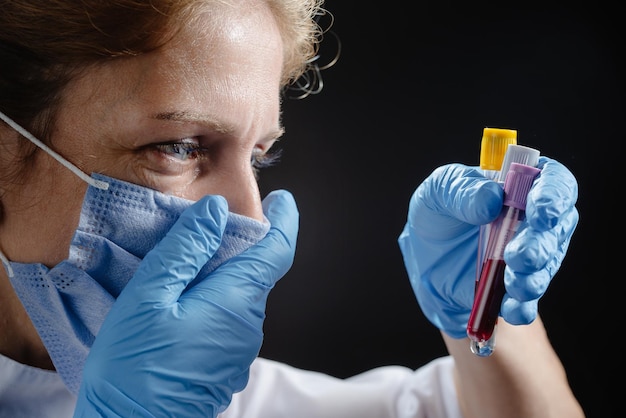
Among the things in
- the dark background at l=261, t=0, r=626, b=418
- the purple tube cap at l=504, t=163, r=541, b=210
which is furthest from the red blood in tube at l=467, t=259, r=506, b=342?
the dark background at l=261, t=0, r=626, b=418

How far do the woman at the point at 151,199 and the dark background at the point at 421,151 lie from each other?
0.69m

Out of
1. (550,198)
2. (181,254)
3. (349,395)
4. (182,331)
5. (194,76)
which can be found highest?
(194,76)

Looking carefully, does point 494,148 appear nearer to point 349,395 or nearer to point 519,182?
point 519,182

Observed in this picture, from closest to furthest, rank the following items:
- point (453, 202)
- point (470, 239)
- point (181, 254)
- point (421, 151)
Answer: point (181, 254) < point (453, 202) < point (470, 239) < point (421, 151)

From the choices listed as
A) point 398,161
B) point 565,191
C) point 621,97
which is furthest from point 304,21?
point 621,97

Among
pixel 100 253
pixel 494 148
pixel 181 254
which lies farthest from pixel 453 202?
pixel 100 253

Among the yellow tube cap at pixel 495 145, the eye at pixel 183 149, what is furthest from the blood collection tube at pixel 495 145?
the eye at pixel 183 149

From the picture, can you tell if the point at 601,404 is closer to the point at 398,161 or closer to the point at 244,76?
the point at 398,161

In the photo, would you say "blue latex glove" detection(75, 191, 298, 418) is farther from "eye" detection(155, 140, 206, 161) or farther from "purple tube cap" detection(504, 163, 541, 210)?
"purple tube cap" detection(504, 163, 541, 210)

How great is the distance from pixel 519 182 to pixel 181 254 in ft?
1.92

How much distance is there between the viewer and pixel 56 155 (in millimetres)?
1189

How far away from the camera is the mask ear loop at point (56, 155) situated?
118 centimetres

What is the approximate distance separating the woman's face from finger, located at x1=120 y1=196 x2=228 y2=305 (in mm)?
88

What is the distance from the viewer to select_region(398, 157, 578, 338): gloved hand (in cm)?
101
